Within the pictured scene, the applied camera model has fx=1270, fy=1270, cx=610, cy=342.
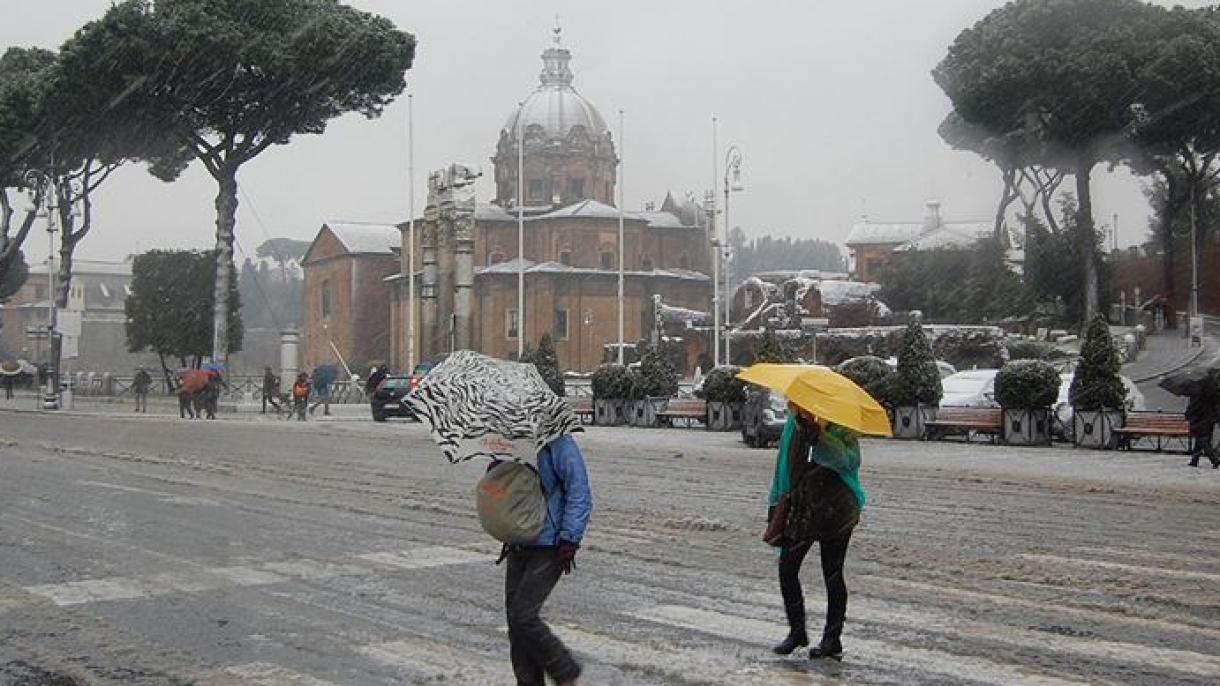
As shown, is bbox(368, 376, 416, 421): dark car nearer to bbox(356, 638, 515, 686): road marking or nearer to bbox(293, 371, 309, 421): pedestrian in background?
bbox(293, 371, 309, 421): pedestrian in background

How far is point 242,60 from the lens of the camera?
145ft

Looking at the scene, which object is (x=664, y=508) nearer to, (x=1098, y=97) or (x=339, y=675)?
(x=339, y=675)

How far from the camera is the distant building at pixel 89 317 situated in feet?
331

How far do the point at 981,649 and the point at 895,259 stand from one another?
5936cm

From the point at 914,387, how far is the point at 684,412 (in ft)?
22.7

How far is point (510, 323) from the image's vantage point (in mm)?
70250

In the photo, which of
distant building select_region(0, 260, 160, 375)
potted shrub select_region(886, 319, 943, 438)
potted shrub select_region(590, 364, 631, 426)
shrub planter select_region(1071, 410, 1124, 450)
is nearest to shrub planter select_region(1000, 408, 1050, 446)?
shrub planter select_region(1071, 410, 1124, 450)

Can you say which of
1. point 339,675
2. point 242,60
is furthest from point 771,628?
point 242,60

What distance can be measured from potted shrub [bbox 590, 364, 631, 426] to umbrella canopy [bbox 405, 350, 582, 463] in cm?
2834

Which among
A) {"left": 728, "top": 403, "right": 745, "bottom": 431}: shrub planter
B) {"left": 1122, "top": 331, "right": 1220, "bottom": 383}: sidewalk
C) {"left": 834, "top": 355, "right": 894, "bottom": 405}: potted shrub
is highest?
{"left": 1122, "top": 331, "right": 1220, "bottom": 383}: sidewalk

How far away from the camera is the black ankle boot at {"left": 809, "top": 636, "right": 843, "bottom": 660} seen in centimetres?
662

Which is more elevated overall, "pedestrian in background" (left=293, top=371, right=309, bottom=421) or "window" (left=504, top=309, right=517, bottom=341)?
"window" (left=504, top=309, right=517, bottom=341)

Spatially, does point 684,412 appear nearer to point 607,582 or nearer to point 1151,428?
point 1151,428

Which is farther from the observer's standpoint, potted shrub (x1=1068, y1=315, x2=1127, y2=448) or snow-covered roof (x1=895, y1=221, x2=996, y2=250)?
snow-covered roof (x1=895, y1=221, x2=996, y2=250)
